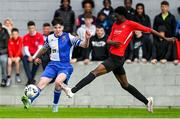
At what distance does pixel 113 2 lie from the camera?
2395cm

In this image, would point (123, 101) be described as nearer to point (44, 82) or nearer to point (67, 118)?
point (44, 82)

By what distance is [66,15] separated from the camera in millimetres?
22953

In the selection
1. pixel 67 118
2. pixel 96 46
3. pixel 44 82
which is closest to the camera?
pixel 67 118

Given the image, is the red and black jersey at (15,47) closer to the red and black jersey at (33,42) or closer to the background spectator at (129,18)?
the red and black jersey at (33,42)

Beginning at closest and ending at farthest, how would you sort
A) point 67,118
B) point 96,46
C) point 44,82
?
1. point 67,118
2. point 44,82
3. point 96,46

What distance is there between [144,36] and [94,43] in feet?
4.90

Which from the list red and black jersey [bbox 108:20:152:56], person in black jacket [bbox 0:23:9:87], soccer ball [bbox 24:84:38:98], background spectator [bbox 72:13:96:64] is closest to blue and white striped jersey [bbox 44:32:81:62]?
red and black jersey [bbox 108:20:152:56]

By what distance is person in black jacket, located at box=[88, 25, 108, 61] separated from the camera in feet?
72.1

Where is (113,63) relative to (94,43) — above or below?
above

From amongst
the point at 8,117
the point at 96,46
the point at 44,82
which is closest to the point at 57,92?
the point at 44,82

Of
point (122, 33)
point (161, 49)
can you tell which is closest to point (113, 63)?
point (122, 33)

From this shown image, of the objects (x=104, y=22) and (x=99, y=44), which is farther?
(x=104, y=22)

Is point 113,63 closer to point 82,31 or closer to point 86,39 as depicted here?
point 86,39

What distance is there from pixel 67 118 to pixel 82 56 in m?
6.76
